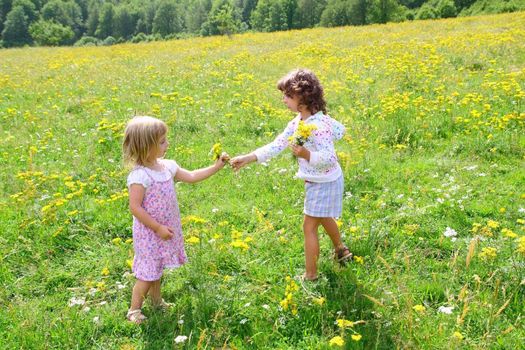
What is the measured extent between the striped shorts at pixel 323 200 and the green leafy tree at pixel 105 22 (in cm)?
10688

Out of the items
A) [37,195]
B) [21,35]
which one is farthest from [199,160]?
[21,35]

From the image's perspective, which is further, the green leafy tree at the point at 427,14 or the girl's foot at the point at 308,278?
the green leafy tree at the point at 427,14

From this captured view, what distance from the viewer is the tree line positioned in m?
48.6

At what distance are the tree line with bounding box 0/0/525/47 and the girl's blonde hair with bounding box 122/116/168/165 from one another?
25150 mm

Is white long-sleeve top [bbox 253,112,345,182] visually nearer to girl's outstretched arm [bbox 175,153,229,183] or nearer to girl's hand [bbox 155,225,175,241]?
girl's outstretched arm [bbox 175,153,229,183]

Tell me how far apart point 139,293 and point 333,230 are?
5.26 ft

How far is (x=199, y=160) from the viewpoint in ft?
20.1

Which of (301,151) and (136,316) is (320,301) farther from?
(136,316)

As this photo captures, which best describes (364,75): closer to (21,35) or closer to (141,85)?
(141,85)

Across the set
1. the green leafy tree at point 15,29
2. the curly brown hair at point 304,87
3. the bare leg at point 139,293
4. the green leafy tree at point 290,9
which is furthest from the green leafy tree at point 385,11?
the green leafy tree at point 15,29

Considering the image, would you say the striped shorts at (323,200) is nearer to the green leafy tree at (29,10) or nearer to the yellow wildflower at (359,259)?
the yellow wildflower at (359,259)

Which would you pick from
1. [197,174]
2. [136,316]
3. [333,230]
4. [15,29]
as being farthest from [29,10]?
[333,230]

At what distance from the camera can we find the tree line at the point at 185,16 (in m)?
48.6

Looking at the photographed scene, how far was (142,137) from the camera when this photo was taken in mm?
3078
